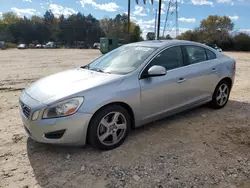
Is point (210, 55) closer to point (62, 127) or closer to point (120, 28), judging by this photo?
point (62, 127)

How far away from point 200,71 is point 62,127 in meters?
2.73

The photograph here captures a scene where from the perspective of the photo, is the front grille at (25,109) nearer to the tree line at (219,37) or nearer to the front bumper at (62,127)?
the front bumper at (62,127)

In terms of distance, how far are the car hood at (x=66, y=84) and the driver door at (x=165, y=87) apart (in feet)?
1.65

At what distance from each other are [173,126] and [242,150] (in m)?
1.15

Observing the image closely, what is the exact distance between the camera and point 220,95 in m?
4.83

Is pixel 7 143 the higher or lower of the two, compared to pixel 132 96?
lower

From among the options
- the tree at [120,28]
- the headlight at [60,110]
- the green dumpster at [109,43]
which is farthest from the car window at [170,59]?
the tree at [120,28]

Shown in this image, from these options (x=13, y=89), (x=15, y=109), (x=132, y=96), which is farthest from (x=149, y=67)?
(x=13, y=89)

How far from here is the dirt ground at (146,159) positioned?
260 cm

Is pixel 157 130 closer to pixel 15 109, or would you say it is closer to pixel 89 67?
pixel 89 67

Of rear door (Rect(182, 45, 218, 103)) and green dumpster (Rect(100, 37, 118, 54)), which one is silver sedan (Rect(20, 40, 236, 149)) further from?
green dumpster (Rect(100, 37, 118, 54))

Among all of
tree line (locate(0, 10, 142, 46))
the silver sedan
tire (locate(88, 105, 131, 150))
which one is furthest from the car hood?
tree line (locate(0, 10, 142, 46))

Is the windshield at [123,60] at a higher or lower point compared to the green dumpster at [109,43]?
lower

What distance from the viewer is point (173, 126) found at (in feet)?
13.2
